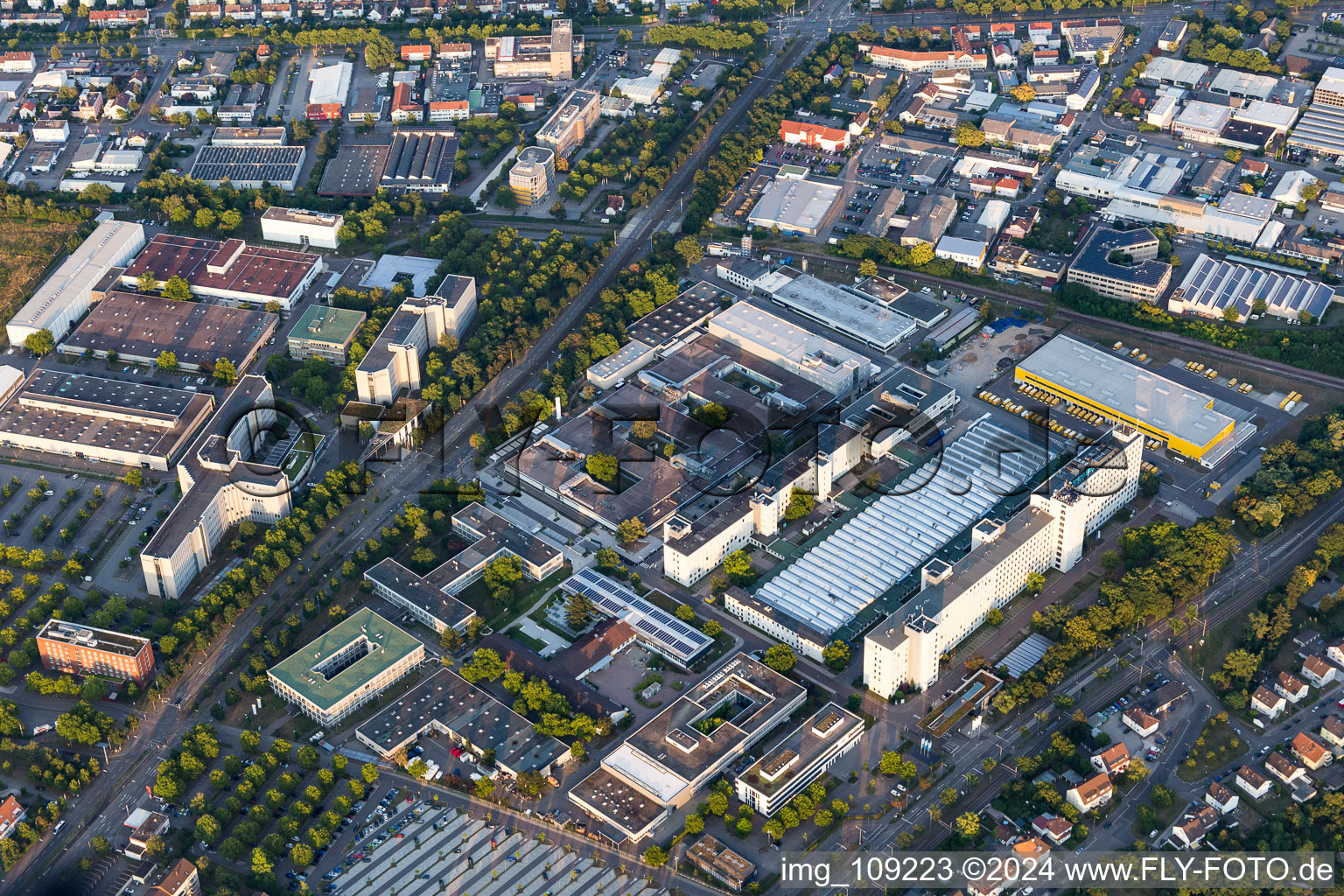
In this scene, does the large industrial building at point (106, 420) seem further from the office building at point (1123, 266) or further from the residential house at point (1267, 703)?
the residential house at point (1267, 703)

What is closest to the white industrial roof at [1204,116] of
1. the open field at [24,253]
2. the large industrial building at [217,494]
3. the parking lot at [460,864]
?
the large industrial building at [217,494]

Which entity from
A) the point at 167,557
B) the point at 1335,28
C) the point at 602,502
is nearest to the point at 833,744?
the point at 602,502

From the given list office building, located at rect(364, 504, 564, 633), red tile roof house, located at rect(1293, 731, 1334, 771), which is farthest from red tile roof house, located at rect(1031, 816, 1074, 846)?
office building, located at rect(364, 504, 564, 633)

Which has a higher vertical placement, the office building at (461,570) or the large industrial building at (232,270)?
the large industrial building at (232,270)

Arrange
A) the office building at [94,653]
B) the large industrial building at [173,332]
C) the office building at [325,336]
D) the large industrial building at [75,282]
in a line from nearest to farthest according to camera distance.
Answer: the office building at [94,653] < the office building at [325,336] < the large industrial building at [173,332] < the large industrial building at [75,282]

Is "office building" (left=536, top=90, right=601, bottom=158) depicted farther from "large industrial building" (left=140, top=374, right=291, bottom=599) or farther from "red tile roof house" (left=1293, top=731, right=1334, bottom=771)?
"red tile roof house" (left=1293, top=731, right=1334, bottom=771)

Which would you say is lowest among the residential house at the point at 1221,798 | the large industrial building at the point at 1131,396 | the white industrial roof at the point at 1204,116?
the residential house at the point at 1221,798

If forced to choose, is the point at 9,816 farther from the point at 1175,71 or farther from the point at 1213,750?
the point at 1175,71
